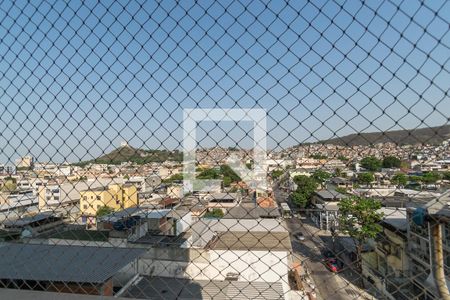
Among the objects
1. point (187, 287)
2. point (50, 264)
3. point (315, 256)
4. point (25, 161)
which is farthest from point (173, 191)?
point (315, 256)

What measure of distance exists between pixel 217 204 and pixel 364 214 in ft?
18.0

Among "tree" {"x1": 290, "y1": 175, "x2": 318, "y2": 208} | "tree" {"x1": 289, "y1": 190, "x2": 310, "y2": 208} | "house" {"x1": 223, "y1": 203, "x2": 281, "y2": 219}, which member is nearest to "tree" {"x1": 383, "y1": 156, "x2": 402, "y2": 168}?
"house" {"x1": 223, "y1": 203, "x2": 281, "y2": 219}

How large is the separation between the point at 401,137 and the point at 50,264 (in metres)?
2.02

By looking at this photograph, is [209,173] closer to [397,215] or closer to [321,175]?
[321,175]

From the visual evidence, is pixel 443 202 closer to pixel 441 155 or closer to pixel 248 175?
pixel 441 155

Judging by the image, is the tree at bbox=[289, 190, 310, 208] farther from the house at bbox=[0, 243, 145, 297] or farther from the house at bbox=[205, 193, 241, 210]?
the house at bbox=[0, 243, 145, 297]

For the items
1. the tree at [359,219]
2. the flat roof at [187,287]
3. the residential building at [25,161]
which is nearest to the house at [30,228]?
the residential building at [25,161]

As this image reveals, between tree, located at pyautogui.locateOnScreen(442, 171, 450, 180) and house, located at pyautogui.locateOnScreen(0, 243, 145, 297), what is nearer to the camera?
tree, located at pyautogui.locateOnScreen(442, 171, 450, 180)

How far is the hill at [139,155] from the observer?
1.26 metres

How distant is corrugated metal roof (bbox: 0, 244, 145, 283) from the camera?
6.02 feet

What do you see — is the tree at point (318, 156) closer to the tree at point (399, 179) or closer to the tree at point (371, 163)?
the tree at point (371, 163)

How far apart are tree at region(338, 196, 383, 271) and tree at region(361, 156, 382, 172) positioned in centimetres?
557

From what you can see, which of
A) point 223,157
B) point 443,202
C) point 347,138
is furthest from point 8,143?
point 443,202

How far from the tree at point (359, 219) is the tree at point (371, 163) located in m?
5.57
